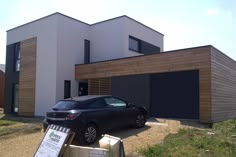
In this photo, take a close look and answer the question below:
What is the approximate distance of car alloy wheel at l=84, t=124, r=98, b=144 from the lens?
924 cm

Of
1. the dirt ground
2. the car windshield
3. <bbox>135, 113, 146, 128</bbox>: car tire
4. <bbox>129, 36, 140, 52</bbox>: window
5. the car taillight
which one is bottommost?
the dirt ground

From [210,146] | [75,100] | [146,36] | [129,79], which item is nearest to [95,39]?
[146,36]

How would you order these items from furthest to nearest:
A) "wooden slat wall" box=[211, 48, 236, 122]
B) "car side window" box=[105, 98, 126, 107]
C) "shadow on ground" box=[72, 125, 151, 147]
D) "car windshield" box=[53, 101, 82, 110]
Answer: "wooden slat wall" box=[211, 48, 236, 122] < "car side window" box=[105, 98, 126, 107] < "shadow on ground" box=[72, 125, 151, 147] < "car windshield" box=[53, 101, 82, 110]

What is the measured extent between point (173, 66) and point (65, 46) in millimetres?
8423

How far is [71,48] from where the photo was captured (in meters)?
20.5

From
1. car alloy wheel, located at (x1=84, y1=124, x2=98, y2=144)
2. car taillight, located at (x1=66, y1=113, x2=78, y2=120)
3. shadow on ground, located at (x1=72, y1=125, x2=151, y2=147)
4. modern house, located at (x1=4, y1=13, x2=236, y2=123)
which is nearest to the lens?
car taillight, located at (x1=66, y1=113, x2=78, y2=120)

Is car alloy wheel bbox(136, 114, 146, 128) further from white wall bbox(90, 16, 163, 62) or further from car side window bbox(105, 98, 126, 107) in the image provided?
A: white wall bbox(90, 16, 163, 62)

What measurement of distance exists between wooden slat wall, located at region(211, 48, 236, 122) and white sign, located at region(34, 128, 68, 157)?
9087 mm

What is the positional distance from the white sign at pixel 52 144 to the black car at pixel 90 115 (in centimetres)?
205

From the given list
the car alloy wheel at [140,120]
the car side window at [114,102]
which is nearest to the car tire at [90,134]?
the car side window at [114,102]

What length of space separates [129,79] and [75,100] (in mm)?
7938

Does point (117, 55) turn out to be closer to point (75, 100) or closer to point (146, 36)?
point (146, 36)

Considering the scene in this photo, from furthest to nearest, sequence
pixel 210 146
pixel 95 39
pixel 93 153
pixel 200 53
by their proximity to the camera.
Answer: pixel 95 39 → pixel 200 53 → pixel 210 146 → pixel 93 153

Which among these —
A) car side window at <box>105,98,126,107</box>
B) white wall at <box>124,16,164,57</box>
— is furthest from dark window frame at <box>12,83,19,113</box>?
car side window at <box>105,98,126,107</box>
